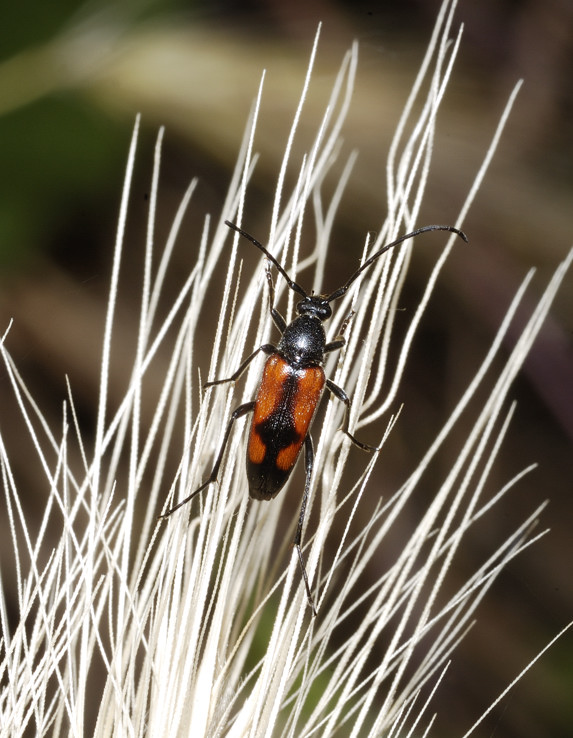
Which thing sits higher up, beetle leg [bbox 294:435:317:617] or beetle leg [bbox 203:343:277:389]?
beetle leg [bbox 203:343:277:389]

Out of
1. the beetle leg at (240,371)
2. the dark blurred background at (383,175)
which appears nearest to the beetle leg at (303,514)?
the beetle leg at (240,371)

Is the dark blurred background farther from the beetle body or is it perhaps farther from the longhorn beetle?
the beetle body

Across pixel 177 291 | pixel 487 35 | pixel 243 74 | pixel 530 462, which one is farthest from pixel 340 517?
pixel 487 35

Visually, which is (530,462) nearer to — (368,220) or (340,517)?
(340,517)

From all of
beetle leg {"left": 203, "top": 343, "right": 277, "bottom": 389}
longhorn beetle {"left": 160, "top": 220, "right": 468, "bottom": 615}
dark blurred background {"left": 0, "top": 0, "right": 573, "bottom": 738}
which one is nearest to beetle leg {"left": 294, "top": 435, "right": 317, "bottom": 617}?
longhorn beetle {"left": 160, "top": 220, "right": 468, "bottom": 615}

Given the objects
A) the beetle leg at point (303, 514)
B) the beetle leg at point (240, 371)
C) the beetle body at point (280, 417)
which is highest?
the beetle leg at point (240, 371)

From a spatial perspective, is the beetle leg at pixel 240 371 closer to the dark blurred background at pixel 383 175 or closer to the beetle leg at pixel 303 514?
the beetle leg at pixel 303 514

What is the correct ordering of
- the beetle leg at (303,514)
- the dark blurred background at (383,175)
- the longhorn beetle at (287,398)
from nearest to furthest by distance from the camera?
1. the beetle leg at (303,514)
2. the longhorn beetle at (287,398)
3. the dark blurred background at (383,175)
